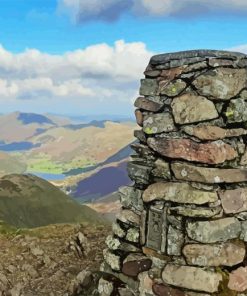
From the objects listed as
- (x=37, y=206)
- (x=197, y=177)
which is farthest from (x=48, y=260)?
(x=37, y=206)

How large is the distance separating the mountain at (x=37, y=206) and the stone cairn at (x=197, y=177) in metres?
139

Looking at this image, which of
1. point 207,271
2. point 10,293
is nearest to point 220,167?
point 207,271

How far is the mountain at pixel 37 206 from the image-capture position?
157375mm

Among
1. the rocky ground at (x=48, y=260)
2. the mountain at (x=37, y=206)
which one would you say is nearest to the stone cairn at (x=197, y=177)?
the rocky ground at (x=48, y=260)

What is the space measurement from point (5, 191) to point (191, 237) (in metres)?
180

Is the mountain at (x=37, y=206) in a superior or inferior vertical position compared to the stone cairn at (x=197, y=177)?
inferior

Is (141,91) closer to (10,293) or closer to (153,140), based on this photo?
(153,140)

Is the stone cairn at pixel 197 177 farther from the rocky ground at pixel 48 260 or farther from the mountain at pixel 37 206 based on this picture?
the mountain at pixel 37 206

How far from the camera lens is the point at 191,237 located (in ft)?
33.9

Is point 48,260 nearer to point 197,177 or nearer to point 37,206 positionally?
point 197,177

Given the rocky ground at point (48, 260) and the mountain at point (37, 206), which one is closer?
the rocky ground at point (48, 260)

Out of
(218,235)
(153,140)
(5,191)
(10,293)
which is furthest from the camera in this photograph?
(5,191)

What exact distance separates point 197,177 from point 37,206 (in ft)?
554

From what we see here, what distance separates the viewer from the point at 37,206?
17375 cm
